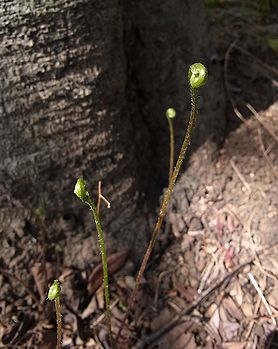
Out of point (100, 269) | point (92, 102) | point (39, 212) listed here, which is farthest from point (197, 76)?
point (100, 269)

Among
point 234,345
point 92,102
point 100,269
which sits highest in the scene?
point 92,102

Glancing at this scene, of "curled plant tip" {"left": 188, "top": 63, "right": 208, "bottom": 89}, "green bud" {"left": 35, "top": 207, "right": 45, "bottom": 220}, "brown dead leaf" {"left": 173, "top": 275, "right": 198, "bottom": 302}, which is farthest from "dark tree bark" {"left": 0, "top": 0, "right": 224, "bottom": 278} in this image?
"curled plant tip" {"left": 188, "top": 63, "right": 208, "bottom": 89}

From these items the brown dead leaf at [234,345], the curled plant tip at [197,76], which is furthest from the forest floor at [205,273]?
the curled plant tip at [197,76]

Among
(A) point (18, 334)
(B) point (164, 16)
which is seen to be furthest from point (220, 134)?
(A) point (18, 334)

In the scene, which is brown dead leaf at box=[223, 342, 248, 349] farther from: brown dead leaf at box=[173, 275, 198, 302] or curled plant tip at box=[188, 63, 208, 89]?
curled plant tip at box=[188, 63, 208, 89]

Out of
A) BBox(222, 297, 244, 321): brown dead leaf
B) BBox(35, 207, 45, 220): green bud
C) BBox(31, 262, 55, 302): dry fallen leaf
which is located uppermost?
BBox(35, 207, 45, 220): green bud

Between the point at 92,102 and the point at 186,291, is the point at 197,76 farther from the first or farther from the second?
the point at 186,291
